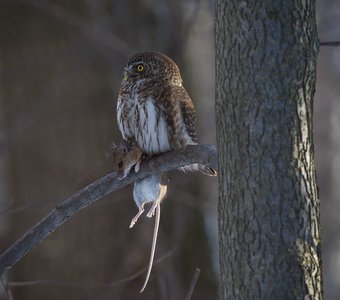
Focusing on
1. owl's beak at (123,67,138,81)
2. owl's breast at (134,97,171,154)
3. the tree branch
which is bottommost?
the tree branch

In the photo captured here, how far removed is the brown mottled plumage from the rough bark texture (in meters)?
1.23

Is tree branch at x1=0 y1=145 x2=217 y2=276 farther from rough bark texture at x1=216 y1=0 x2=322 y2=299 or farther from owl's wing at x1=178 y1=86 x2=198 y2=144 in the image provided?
owl's wing at x1=178 y1=86 x2=198 y2=144

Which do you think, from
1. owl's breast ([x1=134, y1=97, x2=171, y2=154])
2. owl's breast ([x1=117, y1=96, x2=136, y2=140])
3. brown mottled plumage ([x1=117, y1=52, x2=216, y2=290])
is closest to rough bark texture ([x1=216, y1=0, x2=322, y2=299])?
brown mottled plumage ([x1=117, y1=52, x2=216, y2=290])

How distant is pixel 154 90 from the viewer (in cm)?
428

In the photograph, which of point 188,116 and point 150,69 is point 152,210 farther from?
point 150,69

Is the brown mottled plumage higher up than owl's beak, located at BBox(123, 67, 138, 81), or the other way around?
owl's beak, located at BBox(123, 67, 138, 81)

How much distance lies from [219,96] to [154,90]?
4.86ft

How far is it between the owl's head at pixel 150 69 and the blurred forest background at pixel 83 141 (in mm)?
2840

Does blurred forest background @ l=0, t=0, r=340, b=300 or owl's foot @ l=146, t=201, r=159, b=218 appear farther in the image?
blurred forest background @ l=0, t=0, r=340, b=300

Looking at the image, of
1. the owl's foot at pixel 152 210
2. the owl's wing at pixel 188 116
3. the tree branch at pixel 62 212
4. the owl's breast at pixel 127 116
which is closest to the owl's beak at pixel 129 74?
the owl's breast at pixel 127 116

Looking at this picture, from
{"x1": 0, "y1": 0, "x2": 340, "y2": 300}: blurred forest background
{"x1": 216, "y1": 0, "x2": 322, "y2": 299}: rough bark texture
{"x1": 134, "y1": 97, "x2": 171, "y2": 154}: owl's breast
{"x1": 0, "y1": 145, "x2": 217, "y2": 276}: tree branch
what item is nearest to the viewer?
{"x1": 216, "y1": 0, "x2": 322, "y2": 299}: rough bark texture

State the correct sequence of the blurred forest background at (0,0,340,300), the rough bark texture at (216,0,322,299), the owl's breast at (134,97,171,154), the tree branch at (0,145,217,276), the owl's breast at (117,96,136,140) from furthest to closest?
the blurred forest background at (0,0,340,300) < the owl's breast at (117,96,136,140) < the owl's breast at (134,97,171,154) < the tree branch at (0,145,217,276) < the rough bark texture at (216,0,322,299)

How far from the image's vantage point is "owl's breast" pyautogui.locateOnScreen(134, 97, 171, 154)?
4117 millimetres

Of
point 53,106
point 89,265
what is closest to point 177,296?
point 89,265
